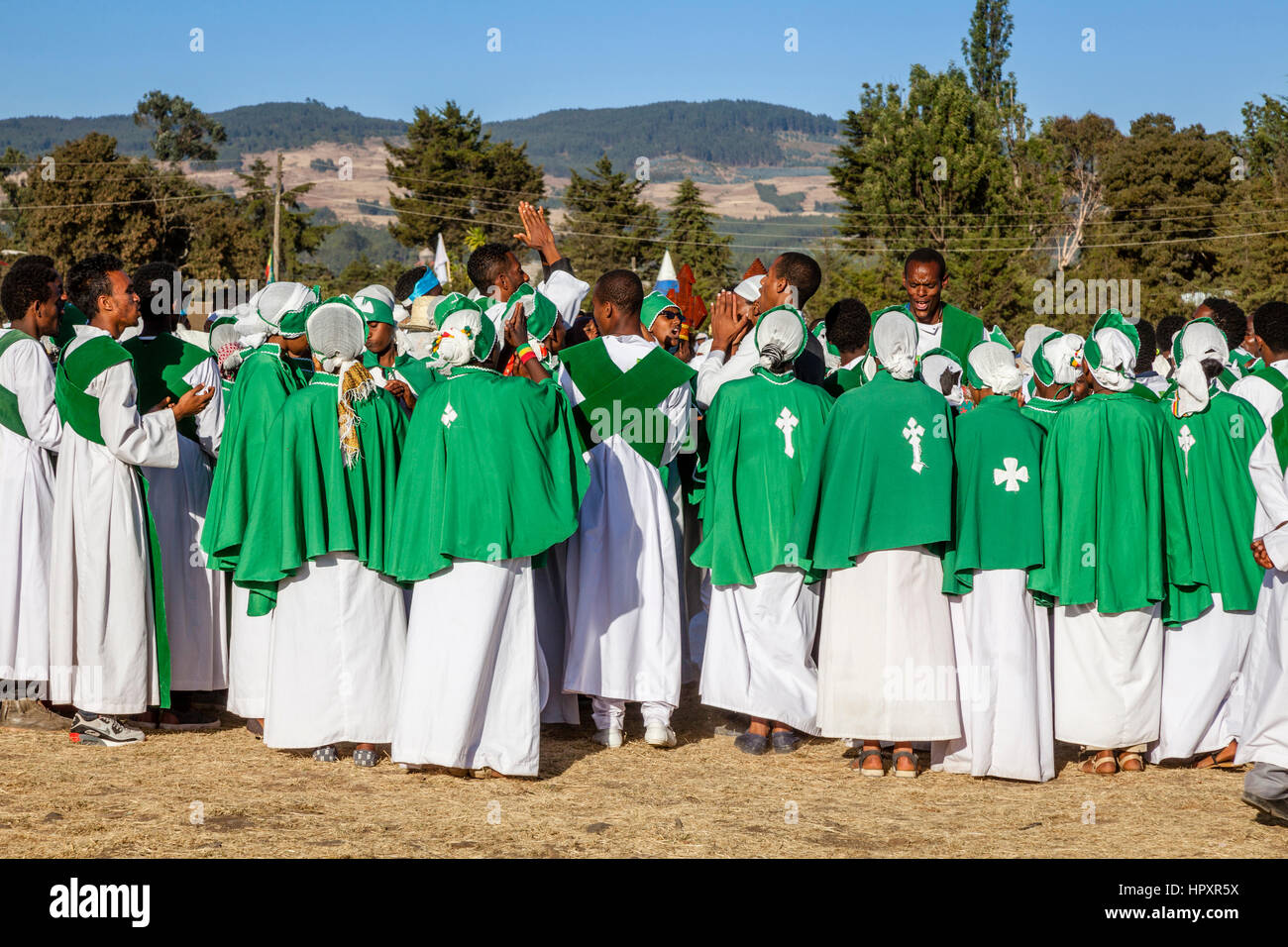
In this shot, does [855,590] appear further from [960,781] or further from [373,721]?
[373,721]

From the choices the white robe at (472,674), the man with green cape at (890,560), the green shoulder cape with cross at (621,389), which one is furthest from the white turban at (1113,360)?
the white robe at (472,674)

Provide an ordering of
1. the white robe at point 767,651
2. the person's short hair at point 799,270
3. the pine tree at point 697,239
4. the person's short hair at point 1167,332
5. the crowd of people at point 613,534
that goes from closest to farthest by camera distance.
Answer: the crowd of people at point 613,534
the white robe at point 767,651
the person's short hair at point 799,270
the person's short hair at point 1167,332
the pine tree at point 697,239

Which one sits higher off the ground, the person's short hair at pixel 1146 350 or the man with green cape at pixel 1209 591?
the person's short hair at pixel 1146 350

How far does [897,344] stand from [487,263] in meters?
2.70

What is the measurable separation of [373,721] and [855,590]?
2.54m

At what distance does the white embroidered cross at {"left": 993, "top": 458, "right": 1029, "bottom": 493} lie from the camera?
23.4 ft

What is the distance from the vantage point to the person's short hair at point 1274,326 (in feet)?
27.2

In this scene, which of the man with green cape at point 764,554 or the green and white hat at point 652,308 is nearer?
the man with green cape at point 764,554

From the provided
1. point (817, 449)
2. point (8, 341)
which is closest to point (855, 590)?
point (817, 449)

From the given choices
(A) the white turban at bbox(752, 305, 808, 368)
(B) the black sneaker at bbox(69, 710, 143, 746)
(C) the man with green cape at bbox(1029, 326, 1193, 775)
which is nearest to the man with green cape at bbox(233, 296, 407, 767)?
(B) the black sneaker at bbox(69, 710, 143, 746)

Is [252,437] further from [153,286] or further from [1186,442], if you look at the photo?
[1186,442]

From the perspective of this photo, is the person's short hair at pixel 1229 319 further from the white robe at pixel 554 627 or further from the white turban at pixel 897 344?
the white robe at pixel 554 627

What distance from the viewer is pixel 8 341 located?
25.8ft

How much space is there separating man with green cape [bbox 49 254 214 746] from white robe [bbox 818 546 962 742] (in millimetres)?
3610
